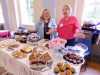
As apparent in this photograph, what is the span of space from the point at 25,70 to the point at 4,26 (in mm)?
2697

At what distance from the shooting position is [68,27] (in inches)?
97.3

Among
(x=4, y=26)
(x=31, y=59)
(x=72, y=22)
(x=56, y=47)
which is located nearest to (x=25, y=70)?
(x=31, y=59)

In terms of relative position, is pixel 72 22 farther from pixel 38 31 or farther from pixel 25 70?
pixel 25 70

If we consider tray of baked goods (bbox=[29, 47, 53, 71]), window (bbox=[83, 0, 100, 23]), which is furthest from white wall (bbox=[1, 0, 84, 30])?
tray of baked goods (bbox=[29, 47, 53, 71])

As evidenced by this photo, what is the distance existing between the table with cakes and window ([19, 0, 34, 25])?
1.63 meters

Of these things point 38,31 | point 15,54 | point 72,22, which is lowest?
point 15,54

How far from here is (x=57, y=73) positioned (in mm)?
1609

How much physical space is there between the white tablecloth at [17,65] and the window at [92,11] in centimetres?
168

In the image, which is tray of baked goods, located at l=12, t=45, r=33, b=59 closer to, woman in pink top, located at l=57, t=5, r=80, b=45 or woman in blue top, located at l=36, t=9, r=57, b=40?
woman in blue top, located at l=36, t=9, r=57, b=40

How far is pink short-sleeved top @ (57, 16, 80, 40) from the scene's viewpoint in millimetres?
2445

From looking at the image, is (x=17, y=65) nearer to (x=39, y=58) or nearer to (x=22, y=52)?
(x=22, y=52)

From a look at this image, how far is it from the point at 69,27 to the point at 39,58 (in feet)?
3.10

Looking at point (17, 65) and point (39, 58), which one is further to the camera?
point (17, 65)

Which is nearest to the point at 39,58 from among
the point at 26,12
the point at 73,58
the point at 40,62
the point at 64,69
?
the point at 40,62
